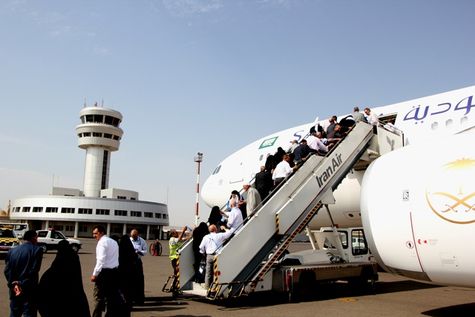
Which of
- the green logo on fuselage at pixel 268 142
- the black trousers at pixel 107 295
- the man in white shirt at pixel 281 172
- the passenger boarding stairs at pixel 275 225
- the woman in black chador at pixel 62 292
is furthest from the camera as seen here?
the green logo on fuselage at pixel 268 142

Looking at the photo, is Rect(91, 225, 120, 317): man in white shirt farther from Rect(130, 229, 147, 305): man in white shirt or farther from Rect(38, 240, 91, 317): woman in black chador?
Rect(38, 240, 91, 317): woman in black chador

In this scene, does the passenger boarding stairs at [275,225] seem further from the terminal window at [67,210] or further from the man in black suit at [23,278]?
the terminal window at [67,210]

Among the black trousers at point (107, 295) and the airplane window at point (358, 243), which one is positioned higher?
the airplane window at point (358, 243)

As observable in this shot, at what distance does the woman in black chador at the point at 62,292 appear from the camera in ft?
18.7

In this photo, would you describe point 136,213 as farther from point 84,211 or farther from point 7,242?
point 7,242

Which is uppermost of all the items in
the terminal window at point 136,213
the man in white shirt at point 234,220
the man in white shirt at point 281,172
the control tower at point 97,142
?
the control tower at point 97,142

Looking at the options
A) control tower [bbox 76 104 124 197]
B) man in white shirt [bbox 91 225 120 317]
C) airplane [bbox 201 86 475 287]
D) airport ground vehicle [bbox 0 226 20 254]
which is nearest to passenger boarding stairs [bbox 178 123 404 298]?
airplane [bbox 201 86 475 287]

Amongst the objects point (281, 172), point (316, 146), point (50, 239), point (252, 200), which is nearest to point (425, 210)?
point (252, 200)

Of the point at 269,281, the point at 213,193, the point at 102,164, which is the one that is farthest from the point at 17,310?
the point at 102,164

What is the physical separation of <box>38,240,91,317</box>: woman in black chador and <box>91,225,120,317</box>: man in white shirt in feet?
4.18

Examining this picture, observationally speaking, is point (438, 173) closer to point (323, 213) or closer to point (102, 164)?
point (323, 213)

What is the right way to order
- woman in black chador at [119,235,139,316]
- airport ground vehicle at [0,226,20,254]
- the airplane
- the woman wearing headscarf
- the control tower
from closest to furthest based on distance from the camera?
the airplane, woman in black chador at [119,235,139,316], the woman wearing headscarf, airport ground vehicle at [0,226,20,254], the control tower

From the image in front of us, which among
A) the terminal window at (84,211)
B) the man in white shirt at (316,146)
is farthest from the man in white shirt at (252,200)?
the terminal window at (84,211)

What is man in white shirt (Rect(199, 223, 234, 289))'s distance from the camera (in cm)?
1000
